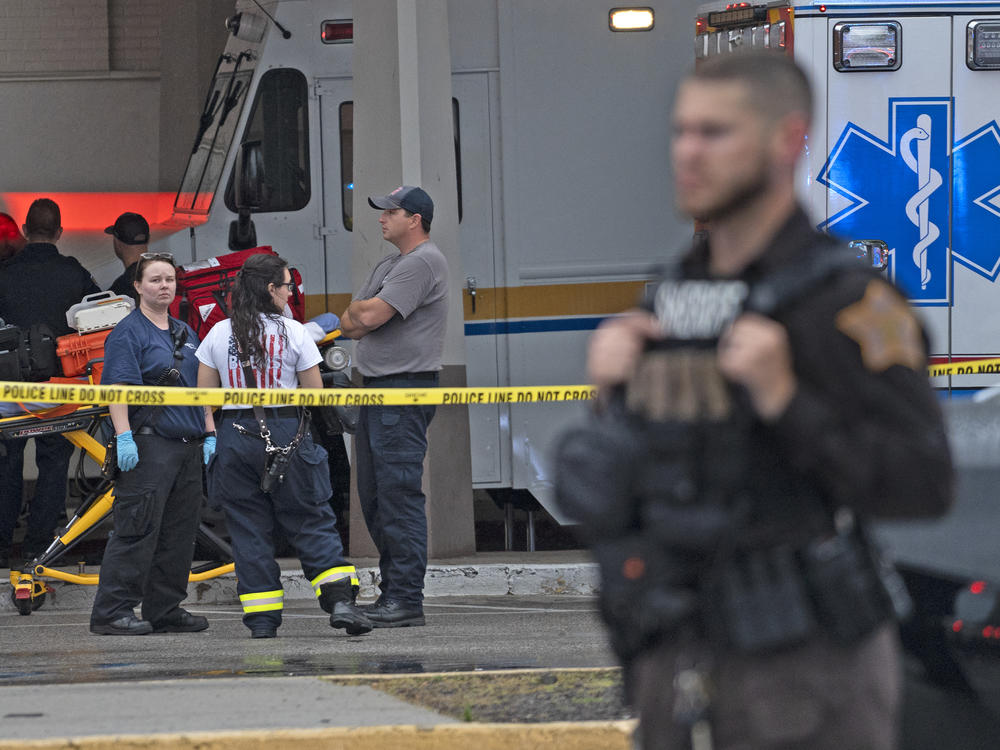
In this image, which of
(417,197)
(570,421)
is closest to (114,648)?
(417,197)

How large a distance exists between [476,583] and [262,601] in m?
1.70

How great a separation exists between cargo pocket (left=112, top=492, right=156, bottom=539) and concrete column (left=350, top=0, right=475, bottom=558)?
1731 millimetres

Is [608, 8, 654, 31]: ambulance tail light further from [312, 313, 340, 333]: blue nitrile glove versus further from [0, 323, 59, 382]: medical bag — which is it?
[0, 323, 59, 382]: medical bag

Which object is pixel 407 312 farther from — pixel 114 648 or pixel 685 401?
pixel 685 401

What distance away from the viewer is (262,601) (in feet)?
21.5

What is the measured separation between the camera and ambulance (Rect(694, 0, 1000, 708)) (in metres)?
7.30

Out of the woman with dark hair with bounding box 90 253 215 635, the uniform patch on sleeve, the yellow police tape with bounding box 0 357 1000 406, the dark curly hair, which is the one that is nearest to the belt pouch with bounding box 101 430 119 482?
the woman with dark hair with bounding box 90 253 215 635

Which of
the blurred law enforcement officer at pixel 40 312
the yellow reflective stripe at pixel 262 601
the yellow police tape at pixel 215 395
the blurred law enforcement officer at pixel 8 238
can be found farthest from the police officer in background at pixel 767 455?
the blurred law enforcement officer at pixel 8 238

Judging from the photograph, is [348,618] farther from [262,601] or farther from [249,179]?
[249,179]

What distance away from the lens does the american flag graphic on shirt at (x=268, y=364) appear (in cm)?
644

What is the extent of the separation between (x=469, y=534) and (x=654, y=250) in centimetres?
205

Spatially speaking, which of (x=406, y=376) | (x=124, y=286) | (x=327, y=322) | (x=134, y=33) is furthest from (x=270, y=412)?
(x=134, y=33)

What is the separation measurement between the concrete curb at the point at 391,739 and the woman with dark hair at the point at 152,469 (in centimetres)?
264

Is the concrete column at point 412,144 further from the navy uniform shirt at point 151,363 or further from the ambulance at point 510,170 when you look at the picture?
Result: the navy uniform shirt at point 151,363
